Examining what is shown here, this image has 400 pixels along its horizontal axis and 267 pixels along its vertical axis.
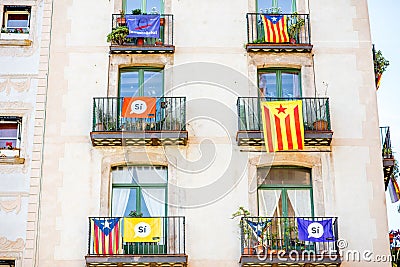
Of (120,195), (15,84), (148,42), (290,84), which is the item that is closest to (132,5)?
(148,42)

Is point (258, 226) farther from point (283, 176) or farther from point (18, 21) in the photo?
point (18, 21)

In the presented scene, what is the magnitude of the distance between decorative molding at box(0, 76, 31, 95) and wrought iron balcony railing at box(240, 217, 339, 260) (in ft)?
23.0

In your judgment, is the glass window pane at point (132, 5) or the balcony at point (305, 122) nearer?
the balcony at point (305, 122)

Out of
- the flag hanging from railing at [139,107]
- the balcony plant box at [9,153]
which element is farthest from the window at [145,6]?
the balcony plant box at [9,153]

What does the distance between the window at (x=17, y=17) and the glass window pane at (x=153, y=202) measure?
597cm

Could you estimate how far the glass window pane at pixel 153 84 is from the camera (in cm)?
2280

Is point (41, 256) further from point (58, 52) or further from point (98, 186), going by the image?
point (58, 52)

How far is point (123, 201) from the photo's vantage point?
21609 mm

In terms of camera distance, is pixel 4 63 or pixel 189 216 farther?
pixel 4 63

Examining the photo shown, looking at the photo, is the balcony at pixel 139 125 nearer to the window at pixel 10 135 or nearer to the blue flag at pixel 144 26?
the blue flag at pixel 144 26

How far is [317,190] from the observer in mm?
21562

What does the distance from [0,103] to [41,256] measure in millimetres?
4424

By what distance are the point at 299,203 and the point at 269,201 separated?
791mm

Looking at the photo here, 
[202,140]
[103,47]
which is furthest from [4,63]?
[202,140]
